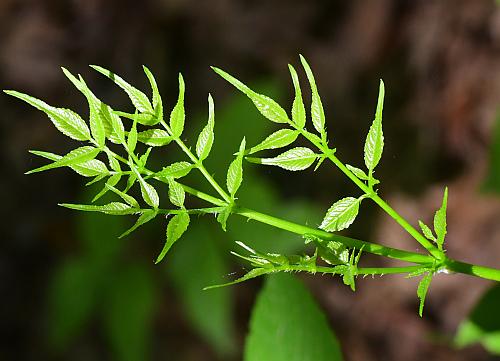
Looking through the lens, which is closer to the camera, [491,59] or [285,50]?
[491,59]

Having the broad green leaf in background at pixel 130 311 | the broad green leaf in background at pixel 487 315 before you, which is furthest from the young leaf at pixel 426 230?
the broad green leaf in background at pixel 130 311

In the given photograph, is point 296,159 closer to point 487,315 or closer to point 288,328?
point 288,328

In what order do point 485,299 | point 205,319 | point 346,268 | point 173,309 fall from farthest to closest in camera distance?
point 173,309
point 205,319
point 485,299
point 346,268

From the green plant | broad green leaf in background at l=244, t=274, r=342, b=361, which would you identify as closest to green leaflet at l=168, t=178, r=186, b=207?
the green plant

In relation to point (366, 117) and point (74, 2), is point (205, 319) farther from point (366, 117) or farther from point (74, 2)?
point (74, 2)

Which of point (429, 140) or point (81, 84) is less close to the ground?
point (81, 84)

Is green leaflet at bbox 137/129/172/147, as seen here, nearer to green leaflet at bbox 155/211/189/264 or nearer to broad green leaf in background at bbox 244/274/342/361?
green leaflet at bbox 155/211/189/264

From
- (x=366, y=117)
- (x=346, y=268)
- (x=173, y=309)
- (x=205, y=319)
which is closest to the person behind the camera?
(x=346, y=268)

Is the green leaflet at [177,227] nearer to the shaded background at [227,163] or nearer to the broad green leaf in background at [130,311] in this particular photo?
the shaded background at [227,163]

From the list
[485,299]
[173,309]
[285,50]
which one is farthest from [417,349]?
[485,299]
